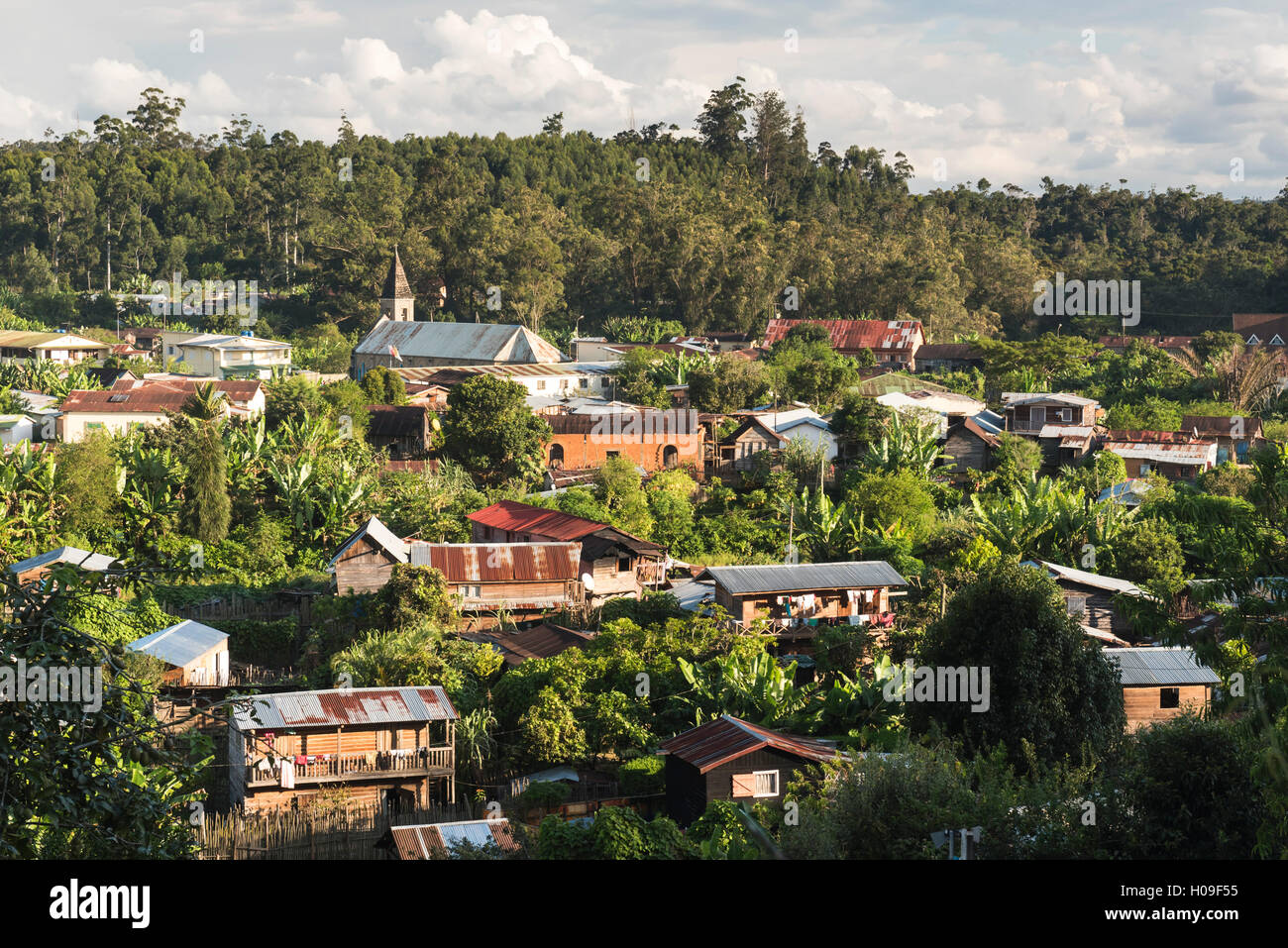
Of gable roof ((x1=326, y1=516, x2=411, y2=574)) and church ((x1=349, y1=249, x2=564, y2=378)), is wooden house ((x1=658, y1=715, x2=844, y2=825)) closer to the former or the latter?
gable roof ((x1=326, y1=516, x2=411, y2=574))

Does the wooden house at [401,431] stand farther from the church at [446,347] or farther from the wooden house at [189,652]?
the wooden house at [189,652]

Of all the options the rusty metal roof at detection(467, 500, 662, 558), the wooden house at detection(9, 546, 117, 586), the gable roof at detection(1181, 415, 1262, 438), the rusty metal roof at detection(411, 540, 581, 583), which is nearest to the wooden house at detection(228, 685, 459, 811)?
the wooden house at detection(9, 546, 117, 586)

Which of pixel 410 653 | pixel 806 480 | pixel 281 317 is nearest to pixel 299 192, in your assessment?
pixel 281 317

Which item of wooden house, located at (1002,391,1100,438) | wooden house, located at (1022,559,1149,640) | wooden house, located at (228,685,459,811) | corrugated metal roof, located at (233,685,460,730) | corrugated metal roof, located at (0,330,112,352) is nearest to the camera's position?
wooden house, located at (228,685,459,811)

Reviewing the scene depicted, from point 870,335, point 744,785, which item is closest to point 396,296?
point 870,335

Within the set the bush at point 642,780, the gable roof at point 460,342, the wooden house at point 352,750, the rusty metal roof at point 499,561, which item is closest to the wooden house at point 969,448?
the rusty metal roof at point 499,561

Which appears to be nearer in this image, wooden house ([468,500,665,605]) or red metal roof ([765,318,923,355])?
wooden house ([468,500,665,605])

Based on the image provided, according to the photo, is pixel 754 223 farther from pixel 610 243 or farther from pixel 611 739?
pixel 611 739
